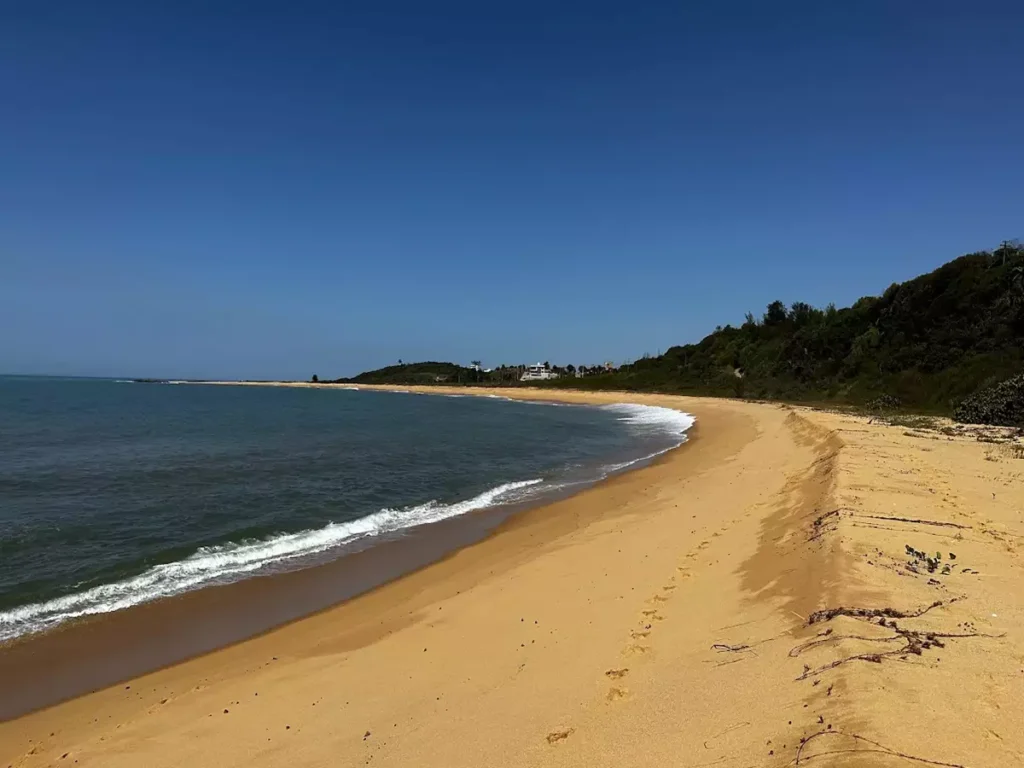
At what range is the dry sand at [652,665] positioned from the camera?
3641 mm

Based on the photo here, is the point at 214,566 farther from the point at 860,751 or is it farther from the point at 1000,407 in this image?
the point at 1000,407

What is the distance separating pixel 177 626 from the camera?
327 inches

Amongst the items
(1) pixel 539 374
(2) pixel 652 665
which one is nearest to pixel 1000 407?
(2) pixel 652 665

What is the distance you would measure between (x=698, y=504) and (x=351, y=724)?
981 centimetres

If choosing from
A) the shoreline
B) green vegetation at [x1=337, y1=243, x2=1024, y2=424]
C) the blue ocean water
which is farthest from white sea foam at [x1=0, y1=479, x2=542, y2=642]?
green vegetation at [x1=337, y1=243, x2=1024, y2=424]

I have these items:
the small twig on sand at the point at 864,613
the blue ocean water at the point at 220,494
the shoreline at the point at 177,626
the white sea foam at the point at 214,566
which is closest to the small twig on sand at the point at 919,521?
the small twig on sand at the point at 864,613

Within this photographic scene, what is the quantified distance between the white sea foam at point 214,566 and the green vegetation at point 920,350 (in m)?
23.2

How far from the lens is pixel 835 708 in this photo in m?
3.52

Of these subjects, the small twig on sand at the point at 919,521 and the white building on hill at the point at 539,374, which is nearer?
the small twig on sand at the point at 919,521

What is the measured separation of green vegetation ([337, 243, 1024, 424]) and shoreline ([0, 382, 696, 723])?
24366 mm

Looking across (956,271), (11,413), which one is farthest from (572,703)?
(11,413)

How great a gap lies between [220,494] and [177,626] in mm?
8918

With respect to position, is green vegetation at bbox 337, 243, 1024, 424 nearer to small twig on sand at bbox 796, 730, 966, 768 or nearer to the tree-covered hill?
A: the tree-covered hill

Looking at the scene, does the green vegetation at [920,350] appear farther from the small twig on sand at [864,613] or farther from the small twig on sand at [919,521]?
the small twig on sand at [864,613]
